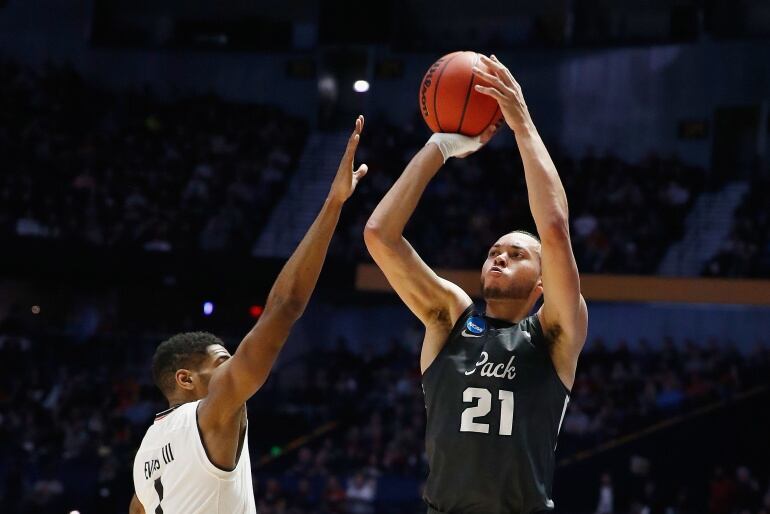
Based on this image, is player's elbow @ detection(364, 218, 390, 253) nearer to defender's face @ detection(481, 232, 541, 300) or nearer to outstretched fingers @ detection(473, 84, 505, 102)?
defender's face @ detection(481, 232, 541, 300)

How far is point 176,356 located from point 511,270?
4.19ft

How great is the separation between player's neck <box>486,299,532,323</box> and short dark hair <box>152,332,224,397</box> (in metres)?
1.08

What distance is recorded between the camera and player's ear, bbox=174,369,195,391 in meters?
4.05

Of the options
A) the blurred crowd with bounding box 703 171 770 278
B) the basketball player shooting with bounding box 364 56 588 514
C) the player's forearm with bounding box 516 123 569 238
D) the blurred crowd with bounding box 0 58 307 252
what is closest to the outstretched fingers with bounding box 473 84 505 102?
the basketball player shooting with bounding box 364 56 588 514

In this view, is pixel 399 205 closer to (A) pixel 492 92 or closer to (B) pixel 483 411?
(A) pixel 492 92

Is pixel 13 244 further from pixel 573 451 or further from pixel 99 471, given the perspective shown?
pixel 573 451

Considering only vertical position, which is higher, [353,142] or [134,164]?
[134,164]

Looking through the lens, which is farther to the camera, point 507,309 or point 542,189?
point 507,309

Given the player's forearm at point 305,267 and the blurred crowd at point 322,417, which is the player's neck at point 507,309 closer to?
the player's forearm at point 305,267

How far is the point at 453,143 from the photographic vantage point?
3.88 meters

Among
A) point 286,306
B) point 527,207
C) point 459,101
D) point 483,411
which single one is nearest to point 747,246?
point 527,207

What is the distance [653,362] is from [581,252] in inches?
74.5

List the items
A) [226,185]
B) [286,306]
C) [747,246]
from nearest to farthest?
1. [286,306]
2. [747,246]
3. [226,185]

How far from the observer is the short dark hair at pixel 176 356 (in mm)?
4051
